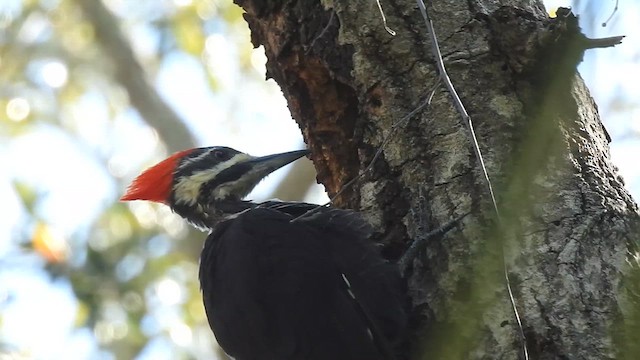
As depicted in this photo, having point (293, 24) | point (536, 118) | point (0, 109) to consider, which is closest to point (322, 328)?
point (536, 118)

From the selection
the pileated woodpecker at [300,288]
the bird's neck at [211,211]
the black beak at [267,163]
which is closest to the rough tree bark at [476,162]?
the pileated woodpecker at [300,288]

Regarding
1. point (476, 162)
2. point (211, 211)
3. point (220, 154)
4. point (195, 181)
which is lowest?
point (476, 162)

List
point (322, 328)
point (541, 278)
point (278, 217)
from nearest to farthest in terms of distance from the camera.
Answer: point (541, 278) → point (322, 328) → point (278, 217)

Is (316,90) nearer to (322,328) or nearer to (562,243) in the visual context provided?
(322,328)

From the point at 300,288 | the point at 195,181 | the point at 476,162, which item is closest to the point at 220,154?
the point at 195,181

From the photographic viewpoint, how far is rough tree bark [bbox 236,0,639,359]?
214 cm

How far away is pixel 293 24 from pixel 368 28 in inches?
15.1

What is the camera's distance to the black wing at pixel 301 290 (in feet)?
8.81

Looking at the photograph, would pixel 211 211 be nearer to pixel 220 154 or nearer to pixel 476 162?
pixel 220 154

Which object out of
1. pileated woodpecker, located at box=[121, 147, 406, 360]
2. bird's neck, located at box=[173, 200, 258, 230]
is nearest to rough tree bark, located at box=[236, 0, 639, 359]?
pileated woodpecker, located at box=[121, 147, 406, 360]

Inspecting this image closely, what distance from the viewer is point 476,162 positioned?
2545 mm

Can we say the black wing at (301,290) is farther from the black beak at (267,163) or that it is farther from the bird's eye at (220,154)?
the bird's eye at (220,154)

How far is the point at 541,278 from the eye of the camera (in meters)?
2.20

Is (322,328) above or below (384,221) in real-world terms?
below
